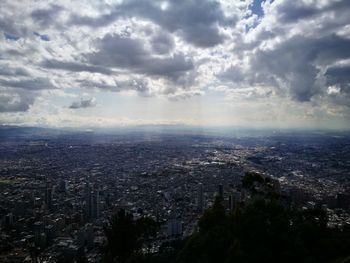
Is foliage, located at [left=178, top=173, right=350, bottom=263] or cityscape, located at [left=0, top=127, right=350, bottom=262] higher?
foliage, located at [left=178, top=173, right=350, bottom=263]

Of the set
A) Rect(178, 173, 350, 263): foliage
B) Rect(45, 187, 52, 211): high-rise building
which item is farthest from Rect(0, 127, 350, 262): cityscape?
Rect(178, 173, 350, 263): foliage

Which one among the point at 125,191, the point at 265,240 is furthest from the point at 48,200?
the point at 265,240

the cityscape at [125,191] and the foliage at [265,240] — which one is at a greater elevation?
the foliage at [265,240]

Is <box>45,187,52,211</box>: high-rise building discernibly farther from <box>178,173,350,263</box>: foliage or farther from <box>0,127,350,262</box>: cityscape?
<box>178,173,350,263</box>: foliage

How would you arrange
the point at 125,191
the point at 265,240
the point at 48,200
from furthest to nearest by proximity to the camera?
the point at 125,191, the point at 48,200, the point at 265,240

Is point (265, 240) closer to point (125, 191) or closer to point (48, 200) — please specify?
point (48, 200)

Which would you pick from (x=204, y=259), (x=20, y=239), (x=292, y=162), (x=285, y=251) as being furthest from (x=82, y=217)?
(x=292, y=162)

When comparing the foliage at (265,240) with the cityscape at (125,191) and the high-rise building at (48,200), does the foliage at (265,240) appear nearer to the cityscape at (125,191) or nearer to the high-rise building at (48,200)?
the cityscape at (125,191)

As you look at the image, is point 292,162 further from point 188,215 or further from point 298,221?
point 298,221

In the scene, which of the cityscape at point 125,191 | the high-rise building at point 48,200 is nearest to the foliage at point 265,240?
the cityscape at point 125,191

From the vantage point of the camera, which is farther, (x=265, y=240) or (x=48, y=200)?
(x=48, y=200)

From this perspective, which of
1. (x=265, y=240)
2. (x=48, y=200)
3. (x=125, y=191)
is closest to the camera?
(x=265, y=240)

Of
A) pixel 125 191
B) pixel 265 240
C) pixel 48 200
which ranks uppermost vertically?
pixel 265 240
